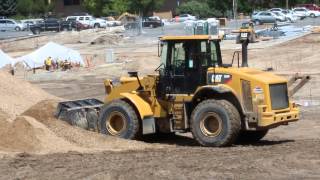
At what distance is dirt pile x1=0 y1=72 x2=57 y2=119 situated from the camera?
60.5 ft

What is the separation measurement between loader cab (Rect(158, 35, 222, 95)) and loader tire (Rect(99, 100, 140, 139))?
90cm

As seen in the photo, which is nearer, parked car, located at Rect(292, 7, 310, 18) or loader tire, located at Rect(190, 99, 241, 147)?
loader tire, located at Rect(190, 99, 241, 147)

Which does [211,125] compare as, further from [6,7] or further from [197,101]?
[6,7]

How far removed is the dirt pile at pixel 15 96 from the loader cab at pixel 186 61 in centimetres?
395

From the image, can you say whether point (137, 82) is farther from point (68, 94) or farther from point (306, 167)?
point (68, 94)

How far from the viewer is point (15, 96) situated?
65.8ft

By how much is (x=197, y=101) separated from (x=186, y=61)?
890mm

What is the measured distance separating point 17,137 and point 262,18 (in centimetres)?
6844

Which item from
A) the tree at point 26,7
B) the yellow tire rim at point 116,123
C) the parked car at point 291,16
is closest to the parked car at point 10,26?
the tree at point 26,7

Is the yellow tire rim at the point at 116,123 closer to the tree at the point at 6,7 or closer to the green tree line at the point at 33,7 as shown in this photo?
the tree at the point at 6,7

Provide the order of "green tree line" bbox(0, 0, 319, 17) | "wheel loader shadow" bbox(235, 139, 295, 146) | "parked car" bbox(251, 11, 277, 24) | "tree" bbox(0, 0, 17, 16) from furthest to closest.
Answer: "green tree line" bbox(0, 0, 319, 17) < "parked car" bbox(251, 11, 277, 24) < "tree" bbox(0, 0, 17, 16) < "wheel loader shadow" bbox(235, 139, 295, 146)

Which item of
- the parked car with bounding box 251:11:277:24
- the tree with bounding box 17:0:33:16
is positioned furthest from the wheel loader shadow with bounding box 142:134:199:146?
the tree with bounding box 17:0:33:16

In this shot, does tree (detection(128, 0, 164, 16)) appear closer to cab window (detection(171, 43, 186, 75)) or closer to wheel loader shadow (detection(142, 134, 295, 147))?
wheel loader shadow (detection(142, 134, 295, 147))

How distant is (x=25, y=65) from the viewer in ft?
143
